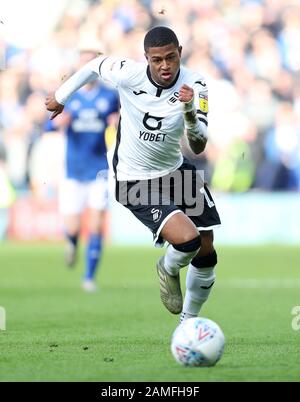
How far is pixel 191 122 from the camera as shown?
7016 mm

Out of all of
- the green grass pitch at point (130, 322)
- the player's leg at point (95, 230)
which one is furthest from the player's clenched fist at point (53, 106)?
the player's leg at point (95, 230)

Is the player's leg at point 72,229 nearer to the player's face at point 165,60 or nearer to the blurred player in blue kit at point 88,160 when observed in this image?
the blurred player in blue kit at point 88,160

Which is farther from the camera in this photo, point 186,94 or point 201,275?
point 201,275

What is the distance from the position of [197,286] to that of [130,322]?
143cm

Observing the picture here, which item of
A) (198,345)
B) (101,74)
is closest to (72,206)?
(101,74)

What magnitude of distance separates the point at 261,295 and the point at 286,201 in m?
7.96

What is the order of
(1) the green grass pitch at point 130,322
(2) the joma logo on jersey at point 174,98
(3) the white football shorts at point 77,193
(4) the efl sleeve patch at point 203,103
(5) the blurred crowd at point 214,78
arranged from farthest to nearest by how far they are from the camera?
(5) the blurred crowd at point 214,78, (3) the white football shorts at point 77,193, (2) the joma logo on jersey at point 174,98, (4) the efl sleeve patch at point 203,103, (1) the green grass pitch at point 130,322

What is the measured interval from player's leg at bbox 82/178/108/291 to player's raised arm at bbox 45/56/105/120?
4494 mm

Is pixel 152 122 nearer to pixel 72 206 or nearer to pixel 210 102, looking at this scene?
pixel 72 206

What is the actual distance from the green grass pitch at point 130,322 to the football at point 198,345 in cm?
7

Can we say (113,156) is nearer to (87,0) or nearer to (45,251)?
(45,251)

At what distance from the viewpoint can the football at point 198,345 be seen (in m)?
6.08

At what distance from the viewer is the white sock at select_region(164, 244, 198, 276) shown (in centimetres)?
748
